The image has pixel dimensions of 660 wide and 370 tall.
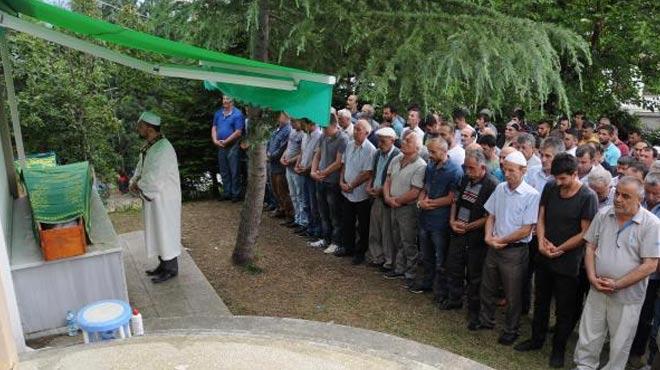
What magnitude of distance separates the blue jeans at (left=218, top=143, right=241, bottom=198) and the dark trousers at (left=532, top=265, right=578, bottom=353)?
589 centimetres

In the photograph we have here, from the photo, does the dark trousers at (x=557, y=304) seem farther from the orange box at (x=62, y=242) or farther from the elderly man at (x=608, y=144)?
the orange box at (x=62, y=242)

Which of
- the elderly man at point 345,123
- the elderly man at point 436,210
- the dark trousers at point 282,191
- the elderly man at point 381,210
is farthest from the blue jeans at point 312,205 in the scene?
the elderly man at point 436,210

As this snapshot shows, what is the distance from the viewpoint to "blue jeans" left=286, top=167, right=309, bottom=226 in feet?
27.1

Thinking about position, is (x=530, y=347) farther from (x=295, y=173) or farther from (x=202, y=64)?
(x=295, y=173)

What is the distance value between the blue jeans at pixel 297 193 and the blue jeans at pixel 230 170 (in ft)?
5.09

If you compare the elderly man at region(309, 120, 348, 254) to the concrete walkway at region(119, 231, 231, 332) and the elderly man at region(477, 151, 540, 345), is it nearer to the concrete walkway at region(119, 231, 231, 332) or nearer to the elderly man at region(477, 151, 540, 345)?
the concrete walkway at region(119, 231, 231, 332)

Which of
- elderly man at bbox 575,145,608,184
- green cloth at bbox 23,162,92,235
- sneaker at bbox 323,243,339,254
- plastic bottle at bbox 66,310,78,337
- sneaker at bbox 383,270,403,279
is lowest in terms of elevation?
sneaker at bbox 383,270,403,279

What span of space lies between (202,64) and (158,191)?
203cm

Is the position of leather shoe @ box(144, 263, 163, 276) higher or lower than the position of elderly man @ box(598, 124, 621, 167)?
lower

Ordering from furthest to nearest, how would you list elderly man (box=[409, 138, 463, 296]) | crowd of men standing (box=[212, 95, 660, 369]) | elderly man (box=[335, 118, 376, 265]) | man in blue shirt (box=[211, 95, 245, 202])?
man in blue shirt (box=[211, 95, 245, 202])
elderly man (box=[335, 118, 376, 265])
elderly man (box=[409, 138, 463, 296])
crowd of men standing (box=[212, 95, 660, 369])

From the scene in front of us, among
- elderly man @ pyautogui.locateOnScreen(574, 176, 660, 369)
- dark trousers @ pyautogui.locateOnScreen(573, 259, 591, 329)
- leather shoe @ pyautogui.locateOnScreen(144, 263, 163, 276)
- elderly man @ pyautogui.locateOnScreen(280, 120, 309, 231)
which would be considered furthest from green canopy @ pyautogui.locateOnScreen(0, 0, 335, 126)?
elderly man @ pyautogui.locateOnScreen(280, 120, 309, 231)

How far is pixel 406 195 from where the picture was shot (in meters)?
6.23

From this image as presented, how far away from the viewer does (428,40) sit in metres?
4.86

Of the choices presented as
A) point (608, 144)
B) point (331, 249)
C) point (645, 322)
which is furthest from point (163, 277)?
point (608, 144)
